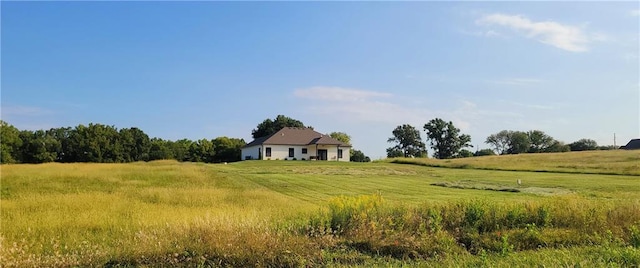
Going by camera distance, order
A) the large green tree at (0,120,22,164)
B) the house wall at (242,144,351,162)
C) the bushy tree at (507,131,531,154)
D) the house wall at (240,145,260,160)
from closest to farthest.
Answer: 1. the house wall at (242,144,351,162)
2. the house wall at (240,145,260,160)
3. the large green tree at (0,120,22,164)
4. the bushy tree at (507,131,531,154)

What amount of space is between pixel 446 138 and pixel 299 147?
39575 mm

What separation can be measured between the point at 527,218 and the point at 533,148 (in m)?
100

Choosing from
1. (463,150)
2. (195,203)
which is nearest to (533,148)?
(463,150)

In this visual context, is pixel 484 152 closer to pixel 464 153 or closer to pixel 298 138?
pixel 464 153

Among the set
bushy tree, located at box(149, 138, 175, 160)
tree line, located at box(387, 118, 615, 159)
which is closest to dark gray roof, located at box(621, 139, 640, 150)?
tree line, located at box(387, 118, 615, 159)

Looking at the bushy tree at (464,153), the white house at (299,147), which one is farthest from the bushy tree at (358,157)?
the bushy tree at (464,153)

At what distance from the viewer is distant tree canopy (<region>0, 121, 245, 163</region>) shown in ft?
236

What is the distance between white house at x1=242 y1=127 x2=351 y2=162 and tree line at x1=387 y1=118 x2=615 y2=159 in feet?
109

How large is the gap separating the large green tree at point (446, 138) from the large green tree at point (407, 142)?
3114mm

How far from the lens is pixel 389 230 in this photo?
8375 millimetres

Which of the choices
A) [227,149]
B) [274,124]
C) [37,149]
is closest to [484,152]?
[274,124]

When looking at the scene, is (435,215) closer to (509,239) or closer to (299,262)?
(509,239)

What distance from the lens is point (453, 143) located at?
92500 millimetres

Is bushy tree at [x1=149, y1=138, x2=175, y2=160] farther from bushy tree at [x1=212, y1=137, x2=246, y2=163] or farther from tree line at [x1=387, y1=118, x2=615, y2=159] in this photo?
tree line at [x1=387, y1=118, x2=615, y2=159]
